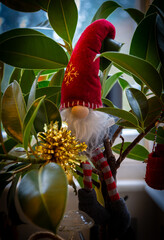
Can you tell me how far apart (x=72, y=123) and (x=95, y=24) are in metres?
0.24

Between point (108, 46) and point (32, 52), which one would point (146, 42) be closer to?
point (108, 46)

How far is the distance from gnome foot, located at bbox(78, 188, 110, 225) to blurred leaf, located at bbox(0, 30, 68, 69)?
0.33 m

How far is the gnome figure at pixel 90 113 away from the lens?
45 cm

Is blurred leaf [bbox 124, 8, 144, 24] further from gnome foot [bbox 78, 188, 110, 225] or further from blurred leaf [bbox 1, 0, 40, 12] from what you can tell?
gnome foot [bbox 78, 188, 110, 225]

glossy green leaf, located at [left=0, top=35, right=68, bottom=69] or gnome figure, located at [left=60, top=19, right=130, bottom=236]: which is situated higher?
glossy green leaf, located at [left=0, top=35, right=68, bottom=69]

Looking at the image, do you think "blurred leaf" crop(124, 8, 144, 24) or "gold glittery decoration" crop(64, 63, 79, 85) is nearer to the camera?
"gold glittery decoration" crop(64, 63, 79, 85)

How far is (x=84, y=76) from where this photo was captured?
0.45 meters

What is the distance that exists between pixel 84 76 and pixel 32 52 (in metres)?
0.14

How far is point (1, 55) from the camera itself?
1.50 feet

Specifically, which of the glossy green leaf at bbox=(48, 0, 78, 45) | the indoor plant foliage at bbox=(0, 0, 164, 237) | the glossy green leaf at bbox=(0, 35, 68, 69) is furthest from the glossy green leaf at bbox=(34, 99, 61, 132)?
the glossy green leaf at bbox=(48, 0, 78, 45)

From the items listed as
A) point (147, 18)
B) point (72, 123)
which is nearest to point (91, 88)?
point (72, 123)

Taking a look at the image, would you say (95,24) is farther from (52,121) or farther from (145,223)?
(145,223)

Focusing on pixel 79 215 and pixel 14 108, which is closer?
pixel 14 108

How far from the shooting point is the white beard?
0.48 meters
